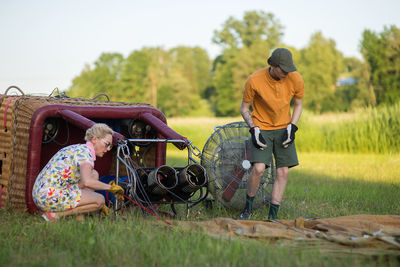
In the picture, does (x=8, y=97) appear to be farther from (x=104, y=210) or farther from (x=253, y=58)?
(x=253, y=58)

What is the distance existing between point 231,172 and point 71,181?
2049 millimetres

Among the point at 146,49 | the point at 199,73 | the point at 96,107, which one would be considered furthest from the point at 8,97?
the point at 199,73

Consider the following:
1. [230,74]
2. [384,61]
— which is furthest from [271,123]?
[230,74]

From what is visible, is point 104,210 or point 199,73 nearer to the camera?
point 104,210

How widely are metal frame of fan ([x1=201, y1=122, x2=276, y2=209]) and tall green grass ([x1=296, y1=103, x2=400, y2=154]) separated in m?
10.5

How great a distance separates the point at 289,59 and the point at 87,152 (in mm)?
2424

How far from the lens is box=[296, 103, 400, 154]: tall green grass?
1611cm

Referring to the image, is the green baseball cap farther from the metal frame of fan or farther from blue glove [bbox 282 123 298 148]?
the metal frame of fan

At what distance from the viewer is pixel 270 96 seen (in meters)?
5.69

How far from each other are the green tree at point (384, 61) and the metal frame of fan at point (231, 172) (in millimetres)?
29804

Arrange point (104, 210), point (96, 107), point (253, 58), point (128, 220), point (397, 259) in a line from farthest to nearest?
point (253, 58) → point (96, 107) → point (104, 210) → point (128, 220) → point (397, 259)

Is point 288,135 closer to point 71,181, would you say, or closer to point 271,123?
point 271,123

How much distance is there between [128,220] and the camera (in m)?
4.90

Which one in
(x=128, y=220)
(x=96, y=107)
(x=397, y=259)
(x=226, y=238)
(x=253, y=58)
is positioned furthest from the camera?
(x=253, y=58)
